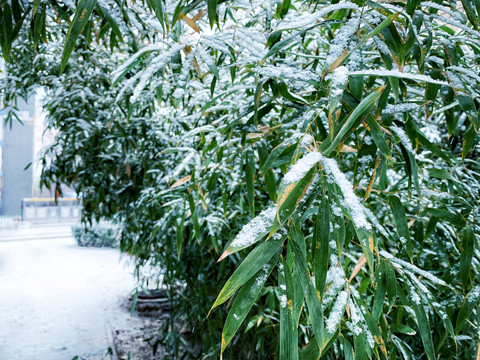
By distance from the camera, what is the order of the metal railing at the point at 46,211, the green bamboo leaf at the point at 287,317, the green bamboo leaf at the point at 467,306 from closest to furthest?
the green bamboo leaf at the point at 287,317
the green bamboo leaf at the point at 467,306
the metal railing at the point at 46,211

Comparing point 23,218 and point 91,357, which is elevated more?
point 23,218

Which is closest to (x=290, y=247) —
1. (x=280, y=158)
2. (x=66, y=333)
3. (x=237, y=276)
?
(x=237, y=276)

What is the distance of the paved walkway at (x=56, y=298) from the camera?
2752mm

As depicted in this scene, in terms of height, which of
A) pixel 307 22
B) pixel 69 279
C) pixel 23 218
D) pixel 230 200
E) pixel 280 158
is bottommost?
pixel 69 279

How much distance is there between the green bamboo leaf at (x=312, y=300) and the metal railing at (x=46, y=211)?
5.61 m

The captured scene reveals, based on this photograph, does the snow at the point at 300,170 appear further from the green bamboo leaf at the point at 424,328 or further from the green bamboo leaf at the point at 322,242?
the green bamboo leaf at the point at 424,328

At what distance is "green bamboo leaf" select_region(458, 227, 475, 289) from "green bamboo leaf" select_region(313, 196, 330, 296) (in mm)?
433

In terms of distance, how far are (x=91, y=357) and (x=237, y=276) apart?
2.69 metres

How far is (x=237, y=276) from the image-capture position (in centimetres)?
35

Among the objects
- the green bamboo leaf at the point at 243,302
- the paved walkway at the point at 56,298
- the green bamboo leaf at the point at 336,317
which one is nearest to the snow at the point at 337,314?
the green bamboo leaf at the point at 336,317

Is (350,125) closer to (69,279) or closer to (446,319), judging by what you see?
(446,319)

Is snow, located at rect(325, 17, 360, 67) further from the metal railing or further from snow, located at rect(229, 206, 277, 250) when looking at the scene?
the metal railing

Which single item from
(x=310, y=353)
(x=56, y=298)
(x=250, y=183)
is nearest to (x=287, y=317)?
(x=310, y=353)

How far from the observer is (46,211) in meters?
6.33
